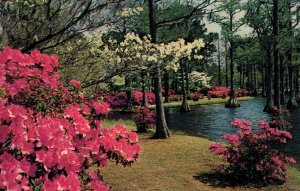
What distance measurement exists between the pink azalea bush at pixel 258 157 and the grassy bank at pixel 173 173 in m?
0.47

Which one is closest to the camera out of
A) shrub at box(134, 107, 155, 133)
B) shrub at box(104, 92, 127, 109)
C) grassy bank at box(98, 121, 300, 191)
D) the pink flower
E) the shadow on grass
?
the pink flower

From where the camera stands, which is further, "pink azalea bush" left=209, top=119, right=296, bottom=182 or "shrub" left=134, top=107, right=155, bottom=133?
"shrub" left=134, top=107, right=155, bottom=133

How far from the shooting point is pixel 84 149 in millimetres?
4602

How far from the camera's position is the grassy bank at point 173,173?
32.1 feet

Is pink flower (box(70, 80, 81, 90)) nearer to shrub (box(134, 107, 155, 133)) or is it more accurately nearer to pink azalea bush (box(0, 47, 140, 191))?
pink azalea bush (box(0, 47, 140, 191))

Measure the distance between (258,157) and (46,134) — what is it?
26.7 ft

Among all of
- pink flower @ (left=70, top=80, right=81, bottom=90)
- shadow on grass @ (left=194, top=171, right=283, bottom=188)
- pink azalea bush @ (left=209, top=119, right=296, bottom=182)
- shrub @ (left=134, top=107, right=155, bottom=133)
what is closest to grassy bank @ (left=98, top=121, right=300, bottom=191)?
shadow on grass @ (left=194, top=171, right=283, bottom=188)

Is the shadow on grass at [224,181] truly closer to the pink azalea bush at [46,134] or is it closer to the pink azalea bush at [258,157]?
the pink azalea bush at [258,157]

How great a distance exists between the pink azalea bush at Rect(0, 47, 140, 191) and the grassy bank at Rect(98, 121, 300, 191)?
470 centimetres

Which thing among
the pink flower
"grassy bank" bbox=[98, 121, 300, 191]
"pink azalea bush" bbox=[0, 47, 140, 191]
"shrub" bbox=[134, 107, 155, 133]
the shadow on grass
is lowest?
the shadow on grass

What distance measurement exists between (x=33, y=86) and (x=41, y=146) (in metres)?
1.14

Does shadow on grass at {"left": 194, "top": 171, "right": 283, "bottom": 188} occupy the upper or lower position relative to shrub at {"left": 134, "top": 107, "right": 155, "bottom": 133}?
lower

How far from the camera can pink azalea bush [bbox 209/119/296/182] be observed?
10.6 metres

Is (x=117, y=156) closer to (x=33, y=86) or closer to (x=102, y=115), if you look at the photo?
(x=102, y=115)
